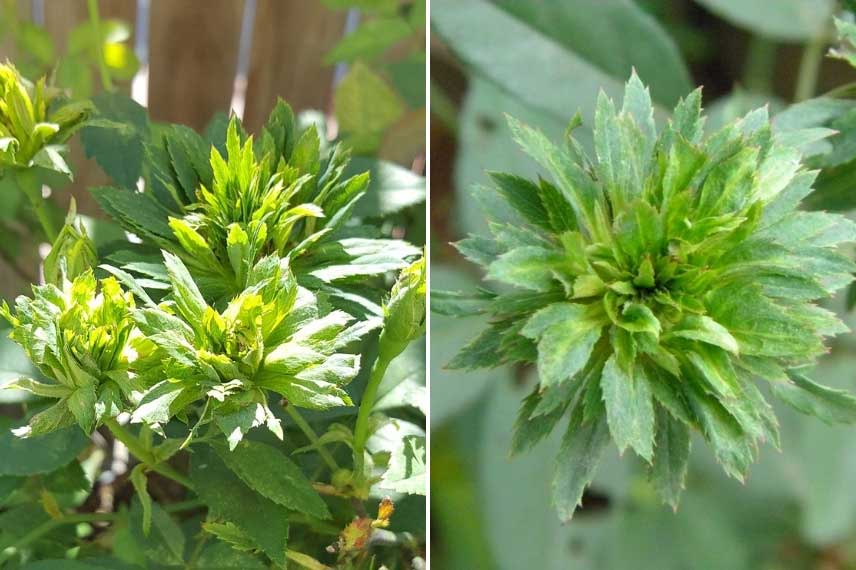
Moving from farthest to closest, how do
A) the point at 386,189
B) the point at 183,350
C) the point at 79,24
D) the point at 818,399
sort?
the point at 79,24
the point at 386,189
the point at 818,399
the point at 183,350

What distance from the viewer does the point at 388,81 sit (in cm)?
78

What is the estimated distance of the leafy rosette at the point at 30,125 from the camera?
406 millimetres

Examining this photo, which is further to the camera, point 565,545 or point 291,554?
point 565,545

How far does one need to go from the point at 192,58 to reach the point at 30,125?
434 millimetres

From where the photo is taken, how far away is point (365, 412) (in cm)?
41

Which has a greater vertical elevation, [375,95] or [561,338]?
[375,95]

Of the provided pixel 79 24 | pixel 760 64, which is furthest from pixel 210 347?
pixel 760 64

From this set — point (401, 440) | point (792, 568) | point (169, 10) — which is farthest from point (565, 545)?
point (169, 10)

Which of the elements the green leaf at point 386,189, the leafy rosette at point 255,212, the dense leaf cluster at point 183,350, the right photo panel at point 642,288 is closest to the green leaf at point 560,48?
the right photo panel at point 642,288

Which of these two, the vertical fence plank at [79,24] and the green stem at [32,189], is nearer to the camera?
the green stem at [32,189]

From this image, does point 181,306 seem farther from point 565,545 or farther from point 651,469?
point 565,545

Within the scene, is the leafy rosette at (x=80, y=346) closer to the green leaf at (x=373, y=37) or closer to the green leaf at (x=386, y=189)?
the green leaf at (x=386, y=189)

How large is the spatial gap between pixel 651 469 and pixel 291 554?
0.57 feet

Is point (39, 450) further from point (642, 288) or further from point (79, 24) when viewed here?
point (79, 24)
